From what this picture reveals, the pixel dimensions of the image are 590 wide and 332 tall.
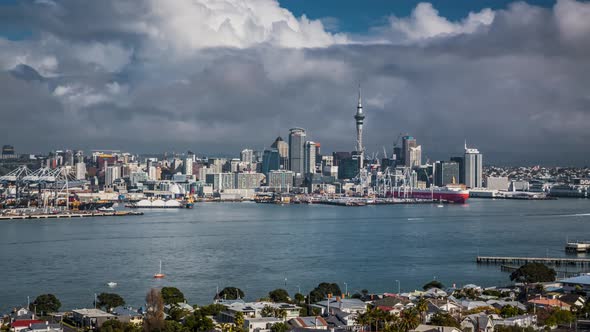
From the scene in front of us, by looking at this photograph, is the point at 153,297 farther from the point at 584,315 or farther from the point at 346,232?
the point at 346,232

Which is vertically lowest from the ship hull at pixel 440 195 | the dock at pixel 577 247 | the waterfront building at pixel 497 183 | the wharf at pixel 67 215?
the dock at pixel 577 247

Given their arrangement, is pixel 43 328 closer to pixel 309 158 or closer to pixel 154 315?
pixel 154 315

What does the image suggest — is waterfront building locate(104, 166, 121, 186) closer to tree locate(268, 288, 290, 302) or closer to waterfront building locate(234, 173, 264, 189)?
waterfront building locate(234, 173, 264, 189)

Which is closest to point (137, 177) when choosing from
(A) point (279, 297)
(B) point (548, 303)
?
(A) point (279, 297)

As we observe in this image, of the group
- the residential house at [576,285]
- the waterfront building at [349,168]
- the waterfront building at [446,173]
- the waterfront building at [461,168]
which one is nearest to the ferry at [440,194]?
the waterfront building at [446,173]

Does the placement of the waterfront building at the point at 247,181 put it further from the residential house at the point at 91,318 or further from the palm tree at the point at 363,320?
the palm tree at the point at 363,320
